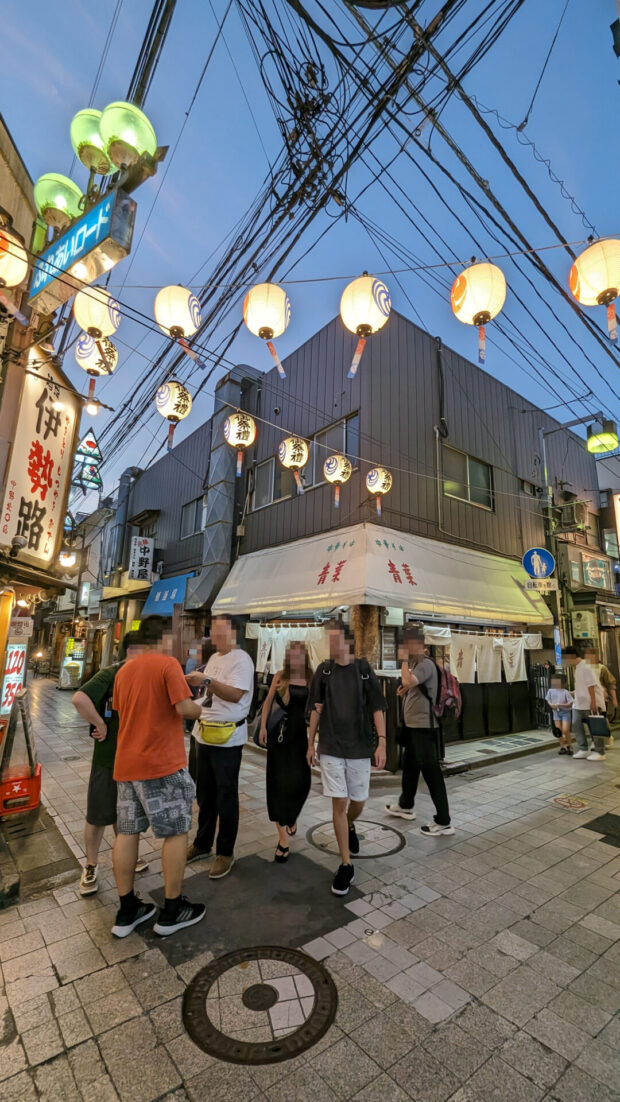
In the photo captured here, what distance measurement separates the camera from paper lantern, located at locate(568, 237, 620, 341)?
5156 mm

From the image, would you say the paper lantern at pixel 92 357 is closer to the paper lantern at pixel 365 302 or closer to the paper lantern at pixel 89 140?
the paper lantern at pixel 89 140

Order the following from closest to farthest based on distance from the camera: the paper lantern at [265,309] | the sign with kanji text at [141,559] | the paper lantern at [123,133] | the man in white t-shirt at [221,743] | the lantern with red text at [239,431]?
1. the man in white t-shirt at [221,743]
2. the paper lantern at [123,133]
3. the paper lantern at [265,309]
4. the lantern with red text at [239,431]
5. the sign with kanji text at [141,559]

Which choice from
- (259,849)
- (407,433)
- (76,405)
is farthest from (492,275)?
(259,849)

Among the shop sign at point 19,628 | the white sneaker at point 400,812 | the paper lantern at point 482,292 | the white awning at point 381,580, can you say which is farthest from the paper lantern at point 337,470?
the shop sign at point 19,628

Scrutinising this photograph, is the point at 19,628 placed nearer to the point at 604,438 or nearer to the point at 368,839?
the point at 368,839

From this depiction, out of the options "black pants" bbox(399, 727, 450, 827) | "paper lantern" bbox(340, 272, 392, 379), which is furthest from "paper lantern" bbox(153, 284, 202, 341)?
"black pants" bbox(399, 727, 450, 827)

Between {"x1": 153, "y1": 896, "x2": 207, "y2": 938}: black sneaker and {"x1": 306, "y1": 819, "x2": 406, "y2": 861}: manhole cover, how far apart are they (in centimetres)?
155

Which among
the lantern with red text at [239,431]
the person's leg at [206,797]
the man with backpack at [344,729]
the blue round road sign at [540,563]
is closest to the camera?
the man with backpack at [344,729]

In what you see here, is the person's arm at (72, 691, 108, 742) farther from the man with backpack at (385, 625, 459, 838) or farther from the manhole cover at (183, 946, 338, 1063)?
the man with backpack at (385, 625, 459, 838)

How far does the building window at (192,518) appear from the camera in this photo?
16625mm

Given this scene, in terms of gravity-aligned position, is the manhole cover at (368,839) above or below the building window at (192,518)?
below

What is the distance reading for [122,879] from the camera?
3125 millimetres

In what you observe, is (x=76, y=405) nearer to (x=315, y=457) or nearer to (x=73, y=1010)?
(x=315, y=457)

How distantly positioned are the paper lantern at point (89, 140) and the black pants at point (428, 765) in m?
6.85
